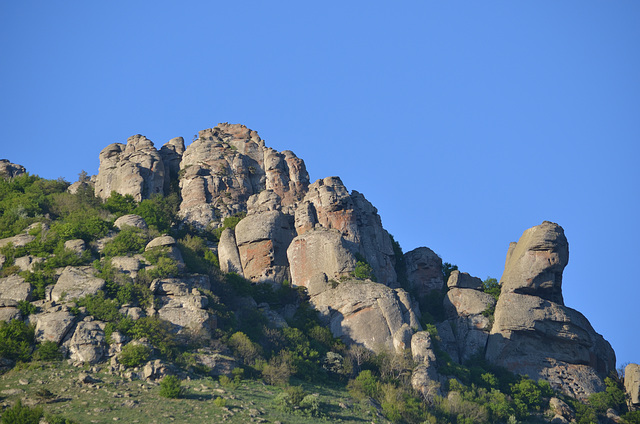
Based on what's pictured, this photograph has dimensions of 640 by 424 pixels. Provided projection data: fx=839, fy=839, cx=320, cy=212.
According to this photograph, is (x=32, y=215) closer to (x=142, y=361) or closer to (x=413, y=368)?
(x=142, y=361)

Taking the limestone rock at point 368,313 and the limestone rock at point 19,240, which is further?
the limestone rock at point 19,240

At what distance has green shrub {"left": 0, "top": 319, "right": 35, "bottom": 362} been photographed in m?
57.1

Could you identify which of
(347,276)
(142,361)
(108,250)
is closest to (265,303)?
(347,276)

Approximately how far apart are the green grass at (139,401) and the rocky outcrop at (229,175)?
3437 cm

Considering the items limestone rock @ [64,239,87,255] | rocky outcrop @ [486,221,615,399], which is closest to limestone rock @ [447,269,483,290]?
rocky outcrop @ [486,221,615,399]

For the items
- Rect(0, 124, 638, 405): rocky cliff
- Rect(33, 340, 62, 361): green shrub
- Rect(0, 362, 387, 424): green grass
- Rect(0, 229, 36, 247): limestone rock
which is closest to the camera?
Rect(0, 362, 387, 424): green grass

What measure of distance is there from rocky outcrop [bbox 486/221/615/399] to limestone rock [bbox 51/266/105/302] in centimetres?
3683

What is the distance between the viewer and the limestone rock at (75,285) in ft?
208

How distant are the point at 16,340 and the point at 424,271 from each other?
153 ft

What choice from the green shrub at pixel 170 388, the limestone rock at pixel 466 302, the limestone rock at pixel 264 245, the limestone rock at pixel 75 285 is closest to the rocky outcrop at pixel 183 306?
the limestone rock at pixel 75 285

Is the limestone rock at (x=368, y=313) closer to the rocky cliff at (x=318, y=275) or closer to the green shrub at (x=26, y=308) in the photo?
the rocky cliff at (x=318, y=275)

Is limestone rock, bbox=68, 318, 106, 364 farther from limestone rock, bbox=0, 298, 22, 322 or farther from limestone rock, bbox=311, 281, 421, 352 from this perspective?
limestone rock, bbox=311, 281, 421, 352

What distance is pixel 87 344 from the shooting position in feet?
192

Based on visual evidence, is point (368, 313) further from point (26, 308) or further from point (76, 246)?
point (26, 308)
